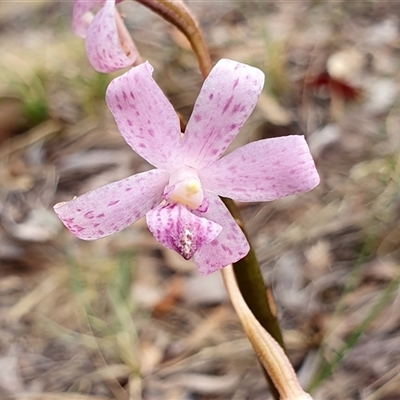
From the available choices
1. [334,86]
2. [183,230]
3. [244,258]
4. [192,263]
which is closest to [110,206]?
[183,230]

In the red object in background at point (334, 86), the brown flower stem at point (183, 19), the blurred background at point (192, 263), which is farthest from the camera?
the red object in background at point (334, 86)

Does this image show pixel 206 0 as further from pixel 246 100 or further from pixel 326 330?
pixel 246 100

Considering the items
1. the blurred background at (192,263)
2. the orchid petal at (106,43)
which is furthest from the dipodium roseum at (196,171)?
the blurred background at (192,263)

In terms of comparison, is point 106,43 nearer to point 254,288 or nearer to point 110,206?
point 110,206

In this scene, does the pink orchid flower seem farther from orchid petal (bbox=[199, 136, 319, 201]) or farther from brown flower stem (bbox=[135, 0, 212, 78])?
orchid petal (bbox=[199, 136, 319, 201])

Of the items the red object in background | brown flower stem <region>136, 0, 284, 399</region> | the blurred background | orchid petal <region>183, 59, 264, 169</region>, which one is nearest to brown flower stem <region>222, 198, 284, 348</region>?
brown flower stem <region>136, 0, 284, 399</region>

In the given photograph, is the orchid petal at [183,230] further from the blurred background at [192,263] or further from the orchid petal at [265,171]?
the blurred background at [192,263]

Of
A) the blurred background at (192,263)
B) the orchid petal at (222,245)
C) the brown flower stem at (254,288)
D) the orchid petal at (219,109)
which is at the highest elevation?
the orchid petal at (219,109)

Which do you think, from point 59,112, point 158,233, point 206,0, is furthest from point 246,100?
point 206,0
